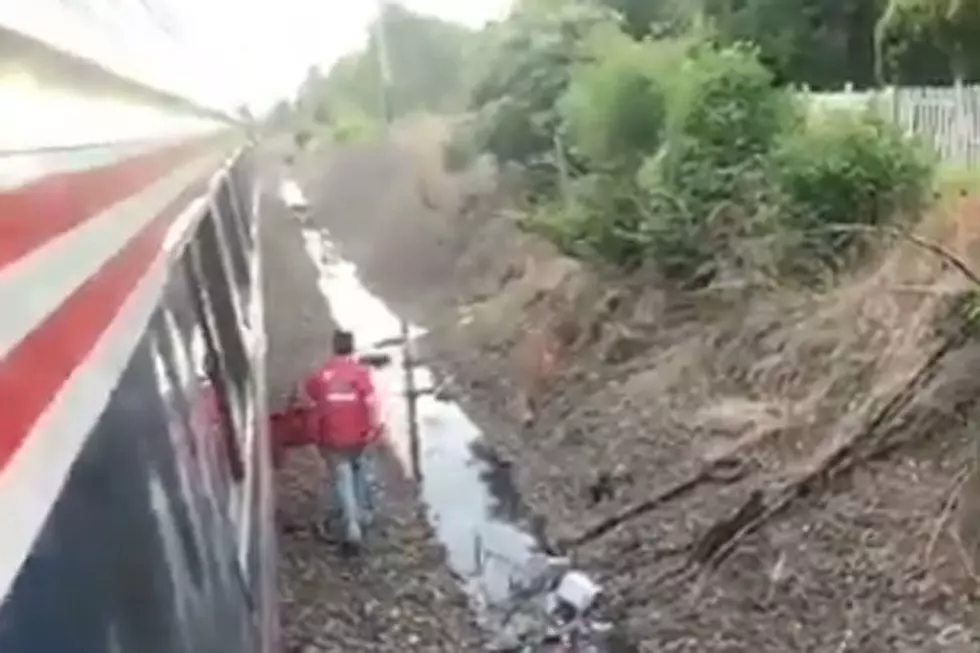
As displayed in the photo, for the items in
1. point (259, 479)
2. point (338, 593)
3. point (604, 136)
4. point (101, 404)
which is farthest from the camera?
point (604, 136)

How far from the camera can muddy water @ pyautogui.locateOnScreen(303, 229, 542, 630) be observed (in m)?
8.60

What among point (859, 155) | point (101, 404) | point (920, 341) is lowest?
point (920, 341)

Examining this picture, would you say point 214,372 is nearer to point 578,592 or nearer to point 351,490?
point 578,592

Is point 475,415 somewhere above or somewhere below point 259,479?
below

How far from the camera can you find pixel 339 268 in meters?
21.6

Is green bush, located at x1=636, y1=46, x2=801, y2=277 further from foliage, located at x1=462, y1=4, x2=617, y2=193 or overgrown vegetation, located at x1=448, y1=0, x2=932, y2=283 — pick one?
foliage, located at x1=462, y1=4, x2=617, y2=193

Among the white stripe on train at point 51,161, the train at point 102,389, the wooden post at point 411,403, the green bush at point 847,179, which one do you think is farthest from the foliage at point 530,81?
the white stripe on train at point 51,161

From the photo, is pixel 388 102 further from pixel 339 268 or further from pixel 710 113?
pixel 710 113

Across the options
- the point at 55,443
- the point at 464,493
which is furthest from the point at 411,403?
the point at 55,443

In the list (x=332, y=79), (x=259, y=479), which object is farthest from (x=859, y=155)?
(x=332, y=79)

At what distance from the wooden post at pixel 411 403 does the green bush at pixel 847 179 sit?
8.84 ft

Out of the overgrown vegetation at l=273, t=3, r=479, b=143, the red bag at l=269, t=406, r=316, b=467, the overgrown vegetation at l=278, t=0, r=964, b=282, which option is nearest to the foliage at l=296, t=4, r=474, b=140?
the overgrown vegetation at l=273, t=3, r=479, b=143

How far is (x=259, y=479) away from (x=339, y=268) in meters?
16.5

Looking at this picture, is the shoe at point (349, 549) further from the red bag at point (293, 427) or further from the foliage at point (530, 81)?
the foliage at point (530, 81)
